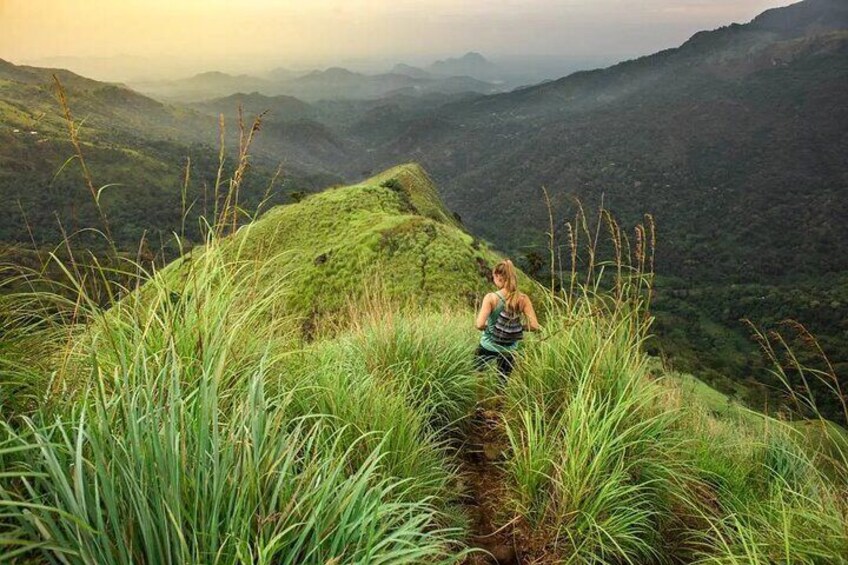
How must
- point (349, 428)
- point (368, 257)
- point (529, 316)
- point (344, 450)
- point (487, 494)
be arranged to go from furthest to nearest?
point (368, 257) < point (529, 316) < point (487, 494) < point (349, 428) < point (344, 450)

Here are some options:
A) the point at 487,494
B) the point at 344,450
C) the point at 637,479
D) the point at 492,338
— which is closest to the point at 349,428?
the point at 344,450

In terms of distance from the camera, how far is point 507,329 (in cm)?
517

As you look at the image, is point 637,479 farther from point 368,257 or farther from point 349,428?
point 368,257

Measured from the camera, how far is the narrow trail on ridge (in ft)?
9.67

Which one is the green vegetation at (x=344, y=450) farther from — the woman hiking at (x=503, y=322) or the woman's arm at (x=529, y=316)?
the woman's arm at (x=529, y=316)

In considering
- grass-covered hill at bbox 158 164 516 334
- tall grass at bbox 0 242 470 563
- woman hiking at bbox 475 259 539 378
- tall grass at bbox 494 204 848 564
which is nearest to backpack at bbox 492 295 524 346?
woman hiking at bbox 475 259 539 378

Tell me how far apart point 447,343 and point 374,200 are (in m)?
25.0

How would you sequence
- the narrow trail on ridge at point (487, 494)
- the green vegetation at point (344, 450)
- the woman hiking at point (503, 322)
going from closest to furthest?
the green vegetation at point (344, 450) < the narrow trail on ridge at point (487, 494) < the woman hiking at point (503, 322)

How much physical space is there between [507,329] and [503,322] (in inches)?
3.5

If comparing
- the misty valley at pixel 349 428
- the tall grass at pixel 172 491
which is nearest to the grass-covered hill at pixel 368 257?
the misty valley at pixel 349 428

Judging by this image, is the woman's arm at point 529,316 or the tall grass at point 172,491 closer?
the tall grass at point 172,491

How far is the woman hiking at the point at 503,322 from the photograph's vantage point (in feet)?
16.6

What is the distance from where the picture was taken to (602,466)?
3.03 metres

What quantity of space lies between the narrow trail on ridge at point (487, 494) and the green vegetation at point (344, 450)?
0.03 metres
